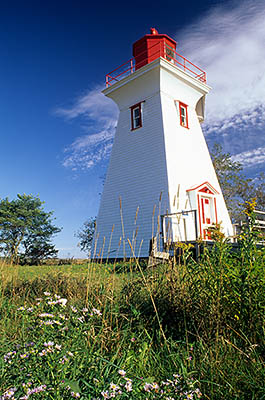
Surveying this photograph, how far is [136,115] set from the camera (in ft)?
56.2

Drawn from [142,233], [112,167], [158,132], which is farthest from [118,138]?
[142,233]

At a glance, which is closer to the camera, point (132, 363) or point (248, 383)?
point (248, 383)

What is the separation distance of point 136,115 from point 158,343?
1470cm

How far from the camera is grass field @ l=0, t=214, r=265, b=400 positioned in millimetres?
2248

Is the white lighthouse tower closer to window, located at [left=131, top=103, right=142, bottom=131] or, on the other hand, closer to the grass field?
window, located at [left=131, top=103, right=142, bottom=131]

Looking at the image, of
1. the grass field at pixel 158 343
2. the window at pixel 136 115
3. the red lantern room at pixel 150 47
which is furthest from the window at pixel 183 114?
the grass field at pixel 158 343

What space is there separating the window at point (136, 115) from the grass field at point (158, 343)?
503 inches

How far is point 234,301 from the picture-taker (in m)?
3.45

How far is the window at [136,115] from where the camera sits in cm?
1670

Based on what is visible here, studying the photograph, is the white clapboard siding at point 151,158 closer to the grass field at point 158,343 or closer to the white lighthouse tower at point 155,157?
the white lighthouse tower at point 155,157

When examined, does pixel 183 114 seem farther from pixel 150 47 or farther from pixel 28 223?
pixel 28 223

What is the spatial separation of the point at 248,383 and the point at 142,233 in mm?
12085

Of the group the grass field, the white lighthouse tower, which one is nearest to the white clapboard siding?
the white lighthouse tower

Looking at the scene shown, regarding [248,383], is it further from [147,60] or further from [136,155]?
[147,60]
